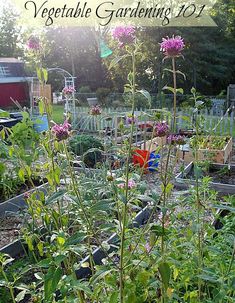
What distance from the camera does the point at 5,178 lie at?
13.1ft

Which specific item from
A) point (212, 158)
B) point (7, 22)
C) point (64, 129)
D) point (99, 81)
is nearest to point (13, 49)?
point (7, 22)

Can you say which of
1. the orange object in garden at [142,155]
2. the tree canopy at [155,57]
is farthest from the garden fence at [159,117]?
the tree canopy at [155,57]

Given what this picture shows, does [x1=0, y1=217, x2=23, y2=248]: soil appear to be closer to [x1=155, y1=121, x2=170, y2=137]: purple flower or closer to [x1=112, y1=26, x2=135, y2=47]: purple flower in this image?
[x1=155, y1=121, x2=170, y2=137]: purple flower

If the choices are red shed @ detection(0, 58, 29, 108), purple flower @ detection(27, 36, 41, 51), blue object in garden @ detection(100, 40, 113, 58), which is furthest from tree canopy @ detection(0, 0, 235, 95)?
purple flower @ detection(27, 36, 41, 51)

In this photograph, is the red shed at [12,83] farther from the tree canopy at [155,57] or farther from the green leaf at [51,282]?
the green leaf at [51,282]

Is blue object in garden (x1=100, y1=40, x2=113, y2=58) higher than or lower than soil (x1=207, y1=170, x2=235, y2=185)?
higher

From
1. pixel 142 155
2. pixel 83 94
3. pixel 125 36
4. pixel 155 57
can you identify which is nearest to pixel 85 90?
pixel 83 94

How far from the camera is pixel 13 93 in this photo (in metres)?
18.5

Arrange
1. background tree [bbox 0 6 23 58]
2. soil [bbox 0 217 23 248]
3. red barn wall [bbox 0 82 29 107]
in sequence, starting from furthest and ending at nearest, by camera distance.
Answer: background tree [bbox 0 6 23 58], red barn wall [bbox 0 82 29 107], soil [bbox 0 217 23 248]

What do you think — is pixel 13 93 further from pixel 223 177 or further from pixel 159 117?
pixel 159 117

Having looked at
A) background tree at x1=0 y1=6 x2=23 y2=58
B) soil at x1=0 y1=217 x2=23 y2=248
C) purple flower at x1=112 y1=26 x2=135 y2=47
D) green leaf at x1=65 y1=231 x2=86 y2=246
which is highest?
background tree at x1=0 y1=6 x2=23 y2=58

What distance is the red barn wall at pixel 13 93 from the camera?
58.9ft

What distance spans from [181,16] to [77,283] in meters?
16.8

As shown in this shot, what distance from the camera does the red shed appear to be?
18016 mm
